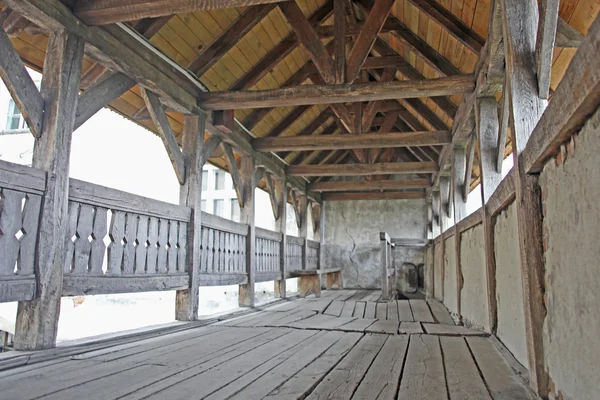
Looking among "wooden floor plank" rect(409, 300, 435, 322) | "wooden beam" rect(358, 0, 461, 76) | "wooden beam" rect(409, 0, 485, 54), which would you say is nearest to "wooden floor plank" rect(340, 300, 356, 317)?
"wooden floor plank" rect(409, 300, 435, 322)

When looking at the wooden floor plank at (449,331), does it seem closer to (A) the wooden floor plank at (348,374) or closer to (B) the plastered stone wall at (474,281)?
(B) the plastered stone wall at (474,281)

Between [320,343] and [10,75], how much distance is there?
3.19m

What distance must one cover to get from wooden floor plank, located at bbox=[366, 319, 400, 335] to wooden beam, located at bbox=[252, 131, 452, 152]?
3146 millimetres

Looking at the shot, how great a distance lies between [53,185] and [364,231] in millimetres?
10205

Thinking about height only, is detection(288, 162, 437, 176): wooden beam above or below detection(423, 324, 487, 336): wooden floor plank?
above

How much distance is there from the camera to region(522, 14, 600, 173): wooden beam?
1.26 metres

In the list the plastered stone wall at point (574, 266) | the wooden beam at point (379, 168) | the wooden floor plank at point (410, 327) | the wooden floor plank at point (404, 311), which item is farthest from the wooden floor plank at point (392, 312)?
the plastered stone wall at point (574, 266)

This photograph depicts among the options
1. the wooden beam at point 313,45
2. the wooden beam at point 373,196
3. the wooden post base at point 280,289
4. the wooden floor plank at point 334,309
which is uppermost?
the wooden beam at point 313,45

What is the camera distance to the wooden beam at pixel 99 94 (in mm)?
3660

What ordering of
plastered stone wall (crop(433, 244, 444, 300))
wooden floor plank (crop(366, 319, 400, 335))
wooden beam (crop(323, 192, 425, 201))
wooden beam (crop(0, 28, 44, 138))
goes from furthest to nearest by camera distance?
wooden beam (crop(323, 192, 425, 201)) < plastered stone wall (crop(433, 244, 444, 300)) < wooden floor plank (crop(366, 319, 400, 335)) < wooden beam (crop(0, 28, 44, 138))

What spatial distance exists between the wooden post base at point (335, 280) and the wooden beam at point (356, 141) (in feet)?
19.8

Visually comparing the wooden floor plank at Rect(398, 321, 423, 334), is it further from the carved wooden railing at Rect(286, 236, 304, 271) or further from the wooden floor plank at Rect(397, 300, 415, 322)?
the carved wooden railing at Rect(286, 236, 304, 271)

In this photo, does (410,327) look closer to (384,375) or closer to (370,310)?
(370,310)

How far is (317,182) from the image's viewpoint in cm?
1145
